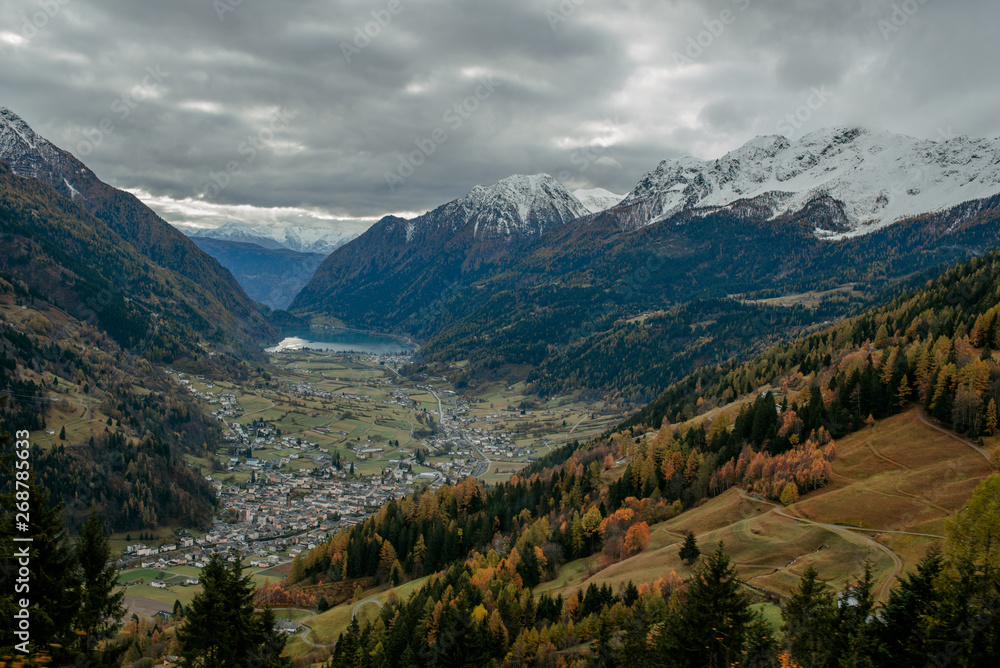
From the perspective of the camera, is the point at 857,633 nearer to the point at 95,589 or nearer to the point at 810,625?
the point at 810,625

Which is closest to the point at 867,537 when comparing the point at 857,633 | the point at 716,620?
the point at 857,633

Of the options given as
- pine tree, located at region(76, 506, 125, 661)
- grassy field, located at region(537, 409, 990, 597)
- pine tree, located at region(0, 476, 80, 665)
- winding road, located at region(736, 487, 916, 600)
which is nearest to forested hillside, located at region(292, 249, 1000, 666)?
grassy field, located at region(537, 409, 990, 597)

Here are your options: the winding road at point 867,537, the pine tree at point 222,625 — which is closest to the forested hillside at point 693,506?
the winding road at point 867,537

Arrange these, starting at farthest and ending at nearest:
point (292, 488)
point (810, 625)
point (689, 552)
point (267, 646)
→ 1. point (292, 488)
2. point (689, 552)
3. point (267, 646)
4. point (810, 625)

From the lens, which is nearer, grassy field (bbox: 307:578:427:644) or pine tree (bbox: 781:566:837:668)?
pine tree (bbox: 781:566:837:668)

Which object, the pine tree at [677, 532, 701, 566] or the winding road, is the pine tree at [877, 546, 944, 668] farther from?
the pine tree at [677, 532, 701, 566]

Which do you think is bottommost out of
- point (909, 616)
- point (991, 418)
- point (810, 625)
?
point (810, 625)
